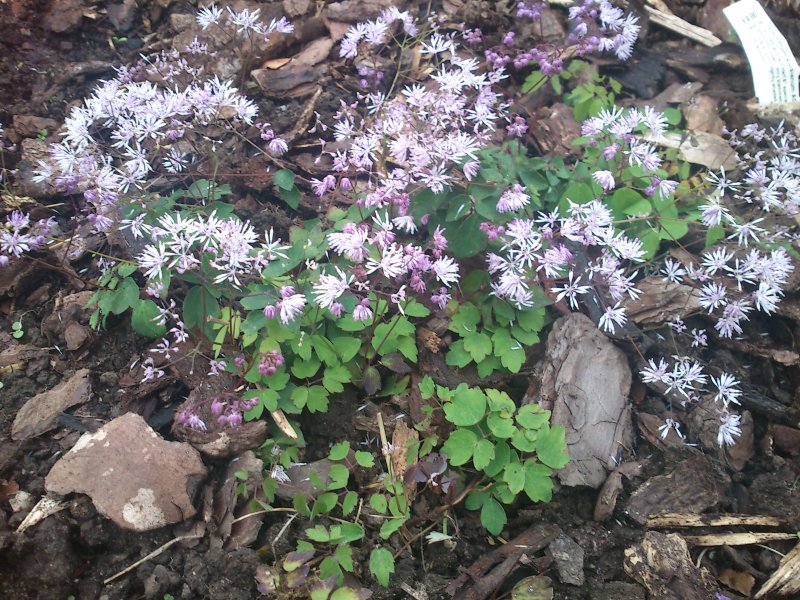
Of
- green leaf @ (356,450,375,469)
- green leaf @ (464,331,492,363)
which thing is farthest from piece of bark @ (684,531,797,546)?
green leaf @ (356,450,375,469)

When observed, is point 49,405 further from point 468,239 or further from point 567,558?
point 567,558

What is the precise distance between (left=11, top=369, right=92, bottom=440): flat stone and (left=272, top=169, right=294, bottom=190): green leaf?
1.39 metres

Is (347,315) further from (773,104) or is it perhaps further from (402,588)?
(773,104)

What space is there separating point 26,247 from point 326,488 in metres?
1.84

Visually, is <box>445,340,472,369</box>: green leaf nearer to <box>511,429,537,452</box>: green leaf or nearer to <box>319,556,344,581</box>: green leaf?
<box>511,429,537,452</box>: green leaf

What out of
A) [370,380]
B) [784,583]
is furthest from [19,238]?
[784,583]

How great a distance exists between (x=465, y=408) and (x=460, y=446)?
169 millimetres

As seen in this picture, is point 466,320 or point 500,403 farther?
point 466,320

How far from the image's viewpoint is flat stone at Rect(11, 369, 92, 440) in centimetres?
292

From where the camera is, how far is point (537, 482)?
2.73 metres

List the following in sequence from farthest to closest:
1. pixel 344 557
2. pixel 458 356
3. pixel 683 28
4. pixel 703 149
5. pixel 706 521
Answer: pixel 683 28 < pixel 703 149 < pixel 458 356 < pixel 706 521 < pixel 344 557

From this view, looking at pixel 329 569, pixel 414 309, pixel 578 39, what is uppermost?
pixel 578 39

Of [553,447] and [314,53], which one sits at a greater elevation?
[314,53]

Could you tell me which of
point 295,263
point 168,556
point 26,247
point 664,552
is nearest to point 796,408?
point 664,552
